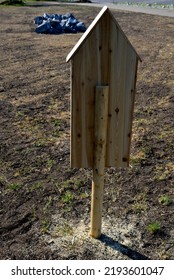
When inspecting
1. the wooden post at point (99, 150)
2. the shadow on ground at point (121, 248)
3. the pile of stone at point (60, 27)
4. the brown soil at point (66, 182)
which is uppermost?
the pile of stone at point (60, 27)

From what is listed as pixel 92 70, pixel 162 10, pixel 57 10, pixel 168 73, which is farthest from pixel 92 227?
pixel 162 10

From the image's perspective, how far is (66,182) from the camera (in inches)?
184

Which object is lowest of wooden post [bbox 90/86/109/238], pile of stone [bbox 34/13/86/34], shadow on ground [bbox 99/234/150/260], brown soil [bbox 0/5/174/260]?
shadow on ground [bbox 99/234/150/260]

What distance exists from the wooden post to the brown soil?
10.4 inches

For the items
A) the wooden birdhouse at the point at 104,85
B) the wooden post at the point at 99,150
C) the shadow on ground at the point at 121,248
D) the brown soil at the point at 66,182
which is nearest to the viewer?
the wooden birdhouse at the point at 104,85

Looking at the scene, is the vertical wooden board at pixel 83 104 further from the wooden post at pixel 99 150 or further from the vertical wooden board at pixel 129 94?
the vertical wooden board at pixel 129 94

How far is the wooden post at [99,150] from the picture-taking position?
3098 millimetres

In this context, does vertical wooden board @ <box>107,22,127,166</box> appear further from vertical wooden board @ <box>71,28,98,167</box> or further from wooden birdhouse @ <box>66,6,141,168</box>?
vertical wooden board @ <box>71,28,98,167</box>

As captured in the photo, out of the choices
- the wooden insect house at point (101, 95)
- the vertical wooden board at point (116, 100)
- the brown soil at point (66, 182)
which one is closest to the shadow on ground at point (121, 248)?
the brown soil at point (66, 182)

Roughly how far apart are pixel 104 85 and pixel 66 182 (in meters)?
1.88

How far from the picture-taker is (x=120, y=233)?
385 cm

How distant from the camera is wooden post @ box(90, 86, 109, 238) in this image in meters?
3.10

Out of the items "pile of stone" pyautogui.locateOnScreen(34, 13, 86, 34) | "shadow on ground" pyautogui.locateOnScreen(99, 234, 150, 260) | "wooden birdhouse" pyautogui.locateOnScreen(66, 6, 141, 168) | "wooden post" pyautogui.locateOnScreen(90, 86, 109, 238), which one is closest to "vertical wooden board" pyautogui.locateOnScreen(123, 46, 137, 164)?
"wooden birdhouse" pyautogui.locateOnScreen(66, 6, 141, 168)

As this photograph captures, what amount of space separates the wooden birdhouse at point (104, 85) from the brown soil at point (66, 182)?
2.82 feet
